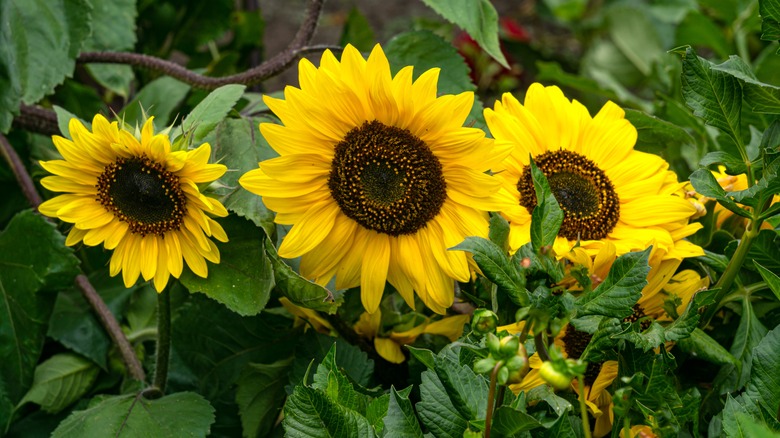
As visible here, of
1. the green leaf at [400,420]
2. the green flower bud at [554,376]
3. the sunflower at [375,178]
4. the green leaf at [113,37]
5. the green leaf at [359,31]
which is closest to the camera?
the green flower bud at [554,376]

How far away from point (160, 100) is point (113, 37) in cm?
16

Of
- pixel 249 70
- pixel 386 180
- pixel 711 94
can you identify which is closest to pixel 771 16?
pixel 711 94

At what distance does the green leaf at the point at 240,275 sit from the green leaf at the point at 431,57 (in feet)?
1.06

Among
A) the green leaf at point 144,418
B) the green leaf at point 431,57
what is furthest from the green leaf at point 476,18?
the green leaf at point 144,418

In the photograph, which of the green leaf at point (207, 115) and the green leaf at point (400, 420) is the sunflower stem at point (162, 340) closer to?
the green leaf at point (207, 115)

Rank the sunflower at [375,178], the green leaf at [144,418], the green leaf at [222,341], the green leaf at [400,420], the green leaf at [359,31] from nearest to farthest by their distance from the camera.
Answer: the green leaf at [400,420], the sunflower at [375,178], the green leaf at [144,418], the green leaf at [222,341], the green leaf at [359,31]

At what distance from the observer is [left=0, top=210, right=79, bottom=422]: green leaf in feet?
3.24

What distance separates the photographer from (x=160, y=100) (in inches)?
47.4

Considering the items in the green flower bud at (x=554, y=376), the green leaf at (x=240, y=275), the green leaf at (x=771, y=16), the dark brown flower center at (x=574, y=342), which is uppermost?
the green leaf at (x=771, y=16)

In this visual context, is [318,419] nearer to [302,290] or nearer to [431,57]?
[302,290]

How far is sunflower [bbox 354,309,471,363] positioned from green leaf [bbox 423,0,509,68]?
292 millimetres

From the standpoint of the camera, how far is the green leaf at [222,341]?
3.21 ft

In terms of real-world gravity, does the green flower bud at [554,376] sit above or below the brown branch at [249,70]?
above

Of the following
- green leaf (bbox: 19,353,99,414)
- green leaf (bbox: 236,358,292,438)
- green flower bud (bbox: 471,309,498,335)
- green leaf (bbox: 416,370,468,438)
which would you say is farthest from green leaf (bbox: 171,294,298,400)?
green flower bud (bbox: 471,309,498,335)
